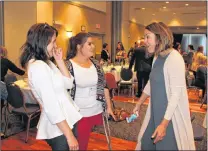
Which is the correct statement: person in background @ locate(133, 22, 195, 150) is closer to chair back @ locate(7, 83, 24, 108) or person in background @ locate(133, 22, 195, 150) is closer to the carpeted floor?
the carpeted floor

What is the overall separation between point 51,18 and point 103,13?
4.19 metres

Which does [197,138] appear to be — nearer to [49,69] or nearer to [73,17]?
[49,69]

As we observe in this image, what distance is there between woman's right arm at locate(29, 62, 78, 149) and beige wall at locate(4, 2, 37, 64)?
6.67 m

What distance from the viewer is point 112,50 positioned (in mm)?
12258

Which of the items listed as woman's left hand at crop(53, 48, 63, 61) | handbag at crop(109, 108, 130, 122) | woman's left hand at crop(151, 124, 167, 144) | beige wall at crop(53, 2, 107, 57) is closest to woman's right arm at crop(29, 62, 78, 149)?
woman's left hand at crop(53, 48, 63, 61)

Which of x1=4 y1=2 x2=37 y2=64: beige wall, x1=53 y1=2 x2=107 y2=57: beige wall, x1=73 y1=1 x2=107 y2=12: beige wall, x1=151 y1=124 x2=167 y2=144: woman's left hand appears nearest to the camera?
x1=151 y1=124 x2=167 y2=144: woman's left hand

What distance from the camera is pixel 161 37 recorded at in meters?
1.78

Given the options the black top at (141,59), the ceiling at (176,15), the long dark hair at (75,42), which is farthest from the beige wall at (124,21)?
the long dark hair at (75,42)

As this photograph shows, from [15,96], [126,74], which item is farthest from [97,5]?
[15,96]

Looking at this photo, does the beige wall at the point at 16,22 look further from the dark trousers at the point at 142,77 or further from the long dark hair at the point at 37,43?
the long dark hair at the point at 37,43

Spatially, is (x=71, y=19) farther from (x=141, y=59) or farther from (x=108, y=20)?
(x=141, y=59)

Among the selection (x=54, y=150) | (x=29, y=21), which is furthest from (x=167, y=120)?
(x=29, y=21)

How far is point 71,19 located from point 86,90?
25.4 ft

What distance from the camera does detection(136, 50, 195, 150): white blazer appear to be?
172 cm
